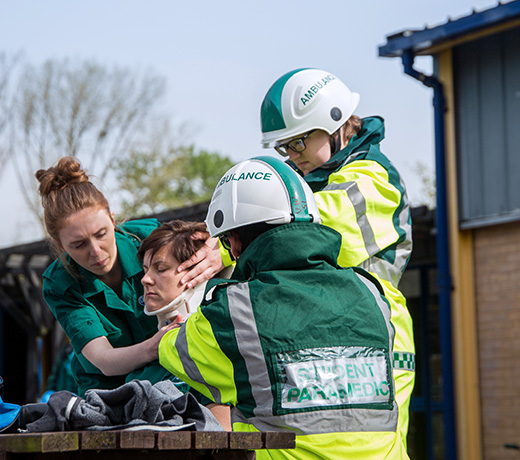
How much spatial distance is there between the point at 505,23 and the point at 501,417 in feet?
14.5

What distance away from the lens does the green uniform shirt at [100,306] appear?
174 inches

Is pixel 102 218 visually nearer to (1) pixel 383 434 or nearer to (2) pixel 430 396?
(1) pixel 383 434

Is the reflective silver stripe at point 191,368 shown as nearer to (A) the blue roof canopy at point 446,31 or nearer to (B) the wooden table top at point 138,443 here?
(B) the wooden table top at point 138,443

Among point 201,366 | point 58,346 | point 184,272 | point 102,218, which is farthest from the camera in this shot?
point 58,346

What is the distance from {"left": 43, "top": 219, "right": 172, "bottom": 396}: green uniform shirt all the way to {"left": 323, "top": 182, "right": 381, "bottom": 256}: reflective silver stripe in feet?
3.76

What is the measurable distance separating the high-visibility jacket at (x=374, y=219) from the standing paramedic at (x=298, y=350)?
0.84 m

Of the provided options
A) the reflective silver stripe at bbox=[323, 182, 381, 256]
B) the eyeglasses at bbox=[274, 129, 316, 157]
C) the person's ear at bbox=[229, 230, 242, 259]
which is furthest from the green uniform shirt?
the person's ear at bbox=[229, 230, 242, 259]

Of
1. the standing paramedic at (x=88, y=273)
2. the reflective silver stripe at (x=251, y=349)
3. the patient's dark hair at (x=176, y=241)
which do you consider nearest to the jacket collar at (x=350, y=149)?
the patient's dark hair at (x=176, y=241)

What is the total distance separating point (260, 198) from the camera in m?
3.31

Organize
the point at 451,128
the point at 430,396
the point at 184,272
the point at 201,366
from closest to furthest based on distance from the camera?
the point at 201,366 → the point at 184,272 → the point at 451,128 → the point at 430,396

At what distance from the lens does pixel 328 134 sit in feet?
15.1

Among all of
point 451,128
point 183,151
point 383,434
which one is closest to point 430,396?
point 451,128

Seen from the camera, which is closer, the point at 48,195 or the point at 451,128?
the point at 48,195

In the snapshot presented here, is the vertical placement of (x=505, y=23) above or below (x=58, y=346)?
above
